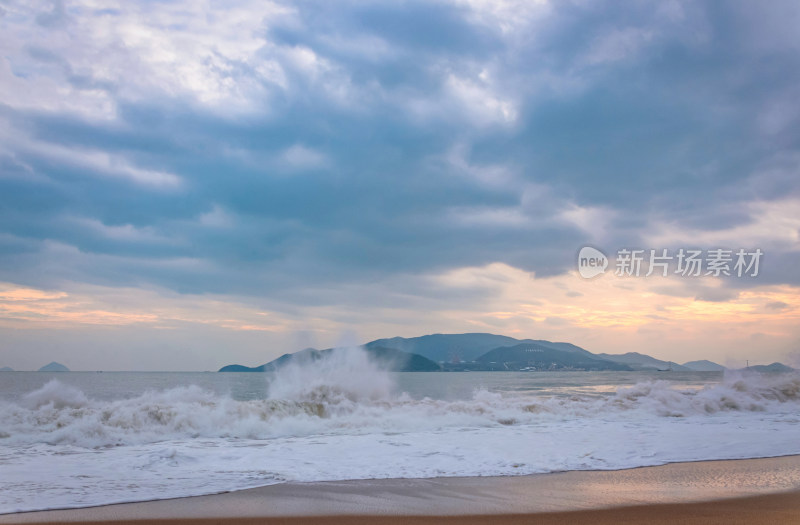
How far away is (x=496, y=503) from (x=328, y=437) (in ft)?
23.6

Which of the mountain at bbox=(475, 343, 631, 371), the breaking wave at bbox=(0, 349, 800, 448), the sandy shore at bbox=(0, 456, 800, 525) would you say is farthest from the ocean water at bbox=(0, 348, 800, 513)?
the mountain at bbox=(475, 343, 631, 371)

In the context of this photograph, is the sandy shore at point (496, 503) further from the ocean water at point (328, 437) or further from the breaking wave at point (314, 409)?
the breaking wave at point (314, 409)

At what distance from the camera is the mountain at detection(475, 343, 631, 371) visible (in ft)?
331

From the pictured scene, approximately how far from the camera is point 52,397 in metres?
15.6

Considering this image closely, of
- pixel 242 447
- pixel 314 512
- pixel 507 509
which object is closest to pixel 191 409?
pixel 242 447

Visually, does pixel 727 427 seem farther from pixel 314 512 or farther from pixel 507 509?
pixel 314 512

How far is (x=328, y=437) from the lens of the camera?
527 inches

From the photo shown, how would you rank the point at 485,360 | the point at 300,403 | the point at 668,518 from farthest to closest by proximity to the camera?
1. the point at 485,360
2. the point at 300,403
3. the point at 668,518

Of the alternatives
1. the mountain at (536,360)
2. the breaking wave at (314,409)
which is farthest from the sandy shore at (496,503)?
the mountain at (536,360)

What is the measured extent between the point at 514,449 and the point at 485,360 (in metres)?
108

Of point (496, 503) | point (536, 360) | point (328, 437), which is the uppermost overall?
point (496, 503)

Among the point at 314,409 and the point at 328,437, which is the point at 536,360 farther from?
the point at 328,437

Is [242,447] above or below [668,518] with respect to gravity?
below

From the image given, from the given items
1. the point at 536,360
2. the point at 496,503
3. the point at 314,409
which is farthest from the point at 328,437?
the point at 536,360
